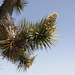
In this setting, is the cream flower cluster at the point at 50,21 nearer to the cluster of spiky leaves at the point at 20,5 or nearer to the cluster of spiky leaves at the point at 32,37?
the cluster of spiky leaves at the point at 32,37

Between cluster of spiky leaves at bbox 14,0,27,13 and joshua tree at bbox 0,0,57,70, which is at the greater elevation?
cluster of spiky leaves at bbox 14,0,27,13

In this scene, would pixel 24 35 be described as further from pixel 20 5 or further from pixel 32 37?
pixel 20 5

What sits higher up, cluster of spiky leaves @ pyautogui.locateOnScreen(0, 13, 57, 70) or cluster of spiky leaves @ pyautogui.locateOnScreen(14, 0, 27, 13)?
cluster of spiky leaves @ pyautogui.locateOnScreen(14, 0, 27, 13)

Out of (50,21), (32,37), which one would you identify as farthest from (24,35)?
(50,21)

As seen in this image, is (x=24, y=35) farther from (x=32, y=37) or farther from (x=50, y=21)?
(x=50, y=21)

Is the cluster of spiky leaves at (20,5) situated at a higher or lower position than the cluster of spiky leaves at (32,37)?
higher

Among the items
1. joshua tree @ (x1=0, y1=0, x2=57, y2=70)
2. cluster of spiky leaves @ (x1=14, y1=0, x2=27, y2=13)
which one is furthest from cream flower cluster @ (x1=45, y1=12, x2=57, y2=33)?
cluster of spiky leaves @ (x1=14, y1=0, x2=27, y2=13)

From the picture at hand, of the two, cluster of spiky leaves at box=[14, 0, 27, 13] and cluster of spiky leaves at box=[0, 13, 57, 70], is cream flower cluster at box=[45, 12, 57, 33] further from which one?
cluster of spiky leaves at box=[14, 0, 27, 13]

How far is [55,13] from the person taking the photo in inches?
192

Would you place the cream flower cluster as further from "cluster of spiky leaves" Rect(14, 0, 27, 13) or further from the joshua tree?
"cluster of spiky leaves" Rect(14, 0, 27, 13)

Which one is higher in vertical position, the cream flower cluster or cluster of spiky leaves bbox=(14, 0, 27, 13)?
cluster of spiky leaves bbox=(14, 0, 27, 13)

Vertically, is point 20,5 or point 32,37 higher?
point 20,5

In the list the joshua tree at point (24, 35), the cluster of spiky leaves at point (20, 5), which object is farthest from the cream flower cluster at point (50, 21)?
the cluster of spiky leaves at point (20, 5)

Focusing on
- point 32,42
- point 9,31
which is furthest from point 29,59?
point 9,31
